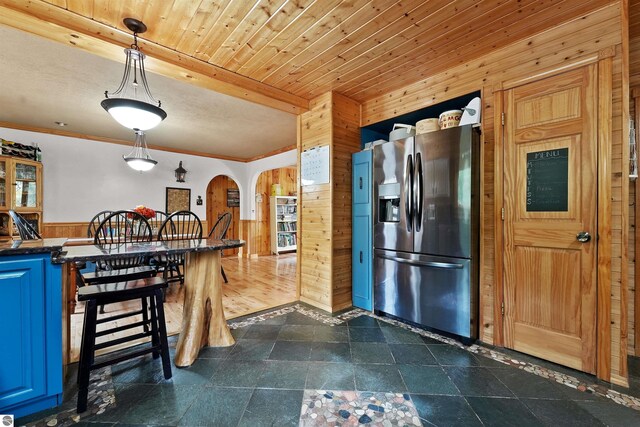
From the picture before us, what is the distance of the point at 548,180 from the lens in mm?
1962

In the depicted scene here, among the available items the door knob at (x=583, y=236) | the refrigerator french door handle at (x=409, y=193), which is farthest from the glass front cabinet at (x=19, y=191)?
the door knob at (x=583, y=236)

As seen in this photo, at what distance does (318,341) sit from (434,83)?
2.61 metres

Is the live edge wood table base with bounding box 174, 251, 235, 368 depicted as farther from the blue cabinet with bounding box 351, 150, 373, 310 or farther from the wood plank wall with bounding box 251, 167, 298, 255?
the wood plank wall with bounding box 251, 167, 298, 255

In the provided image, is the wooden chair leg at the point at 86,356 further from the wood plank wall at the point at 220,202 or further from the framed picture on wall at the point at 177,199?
the wood plank wall at the point at 220,202

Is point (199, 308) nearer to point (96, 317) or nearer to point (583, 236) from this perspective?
point (96, 317)

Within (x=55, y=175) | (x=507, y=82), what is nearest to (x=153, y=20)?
(x=507, y=82)

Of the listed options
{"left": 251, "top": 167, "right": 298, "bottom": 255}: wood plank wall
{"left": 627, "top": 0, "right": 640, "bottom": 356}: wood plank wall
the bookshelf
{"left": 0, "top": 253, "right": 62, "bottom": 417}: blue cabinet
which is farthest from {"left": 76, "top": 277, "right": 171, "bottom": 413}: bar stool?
the bookshelf

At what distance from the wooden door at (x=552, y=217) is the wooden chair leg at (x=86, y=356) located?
111 inches

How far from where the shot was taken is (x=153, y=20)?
1.89 metres

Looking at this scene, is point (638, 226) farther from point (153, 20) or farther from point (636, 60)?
point (153, 20)

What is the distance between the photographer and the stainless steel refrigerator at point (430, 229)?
2217mm

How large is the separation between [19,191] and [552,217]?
257 inches

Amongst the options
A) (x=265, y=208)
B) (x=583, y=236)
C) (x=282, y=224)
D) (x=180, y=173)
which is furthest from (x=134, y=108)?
(x=282, y=224)

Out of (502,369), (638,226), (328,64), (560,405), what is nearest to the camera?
(560,405)
